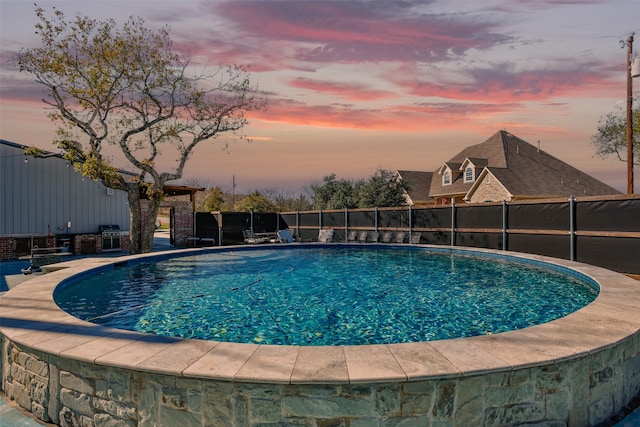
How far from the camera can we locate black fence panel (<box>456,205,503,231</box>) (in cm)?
1304

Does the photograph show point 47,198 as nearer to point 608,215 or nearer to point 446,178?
point 608,215

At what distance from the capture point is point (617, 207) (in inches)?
374

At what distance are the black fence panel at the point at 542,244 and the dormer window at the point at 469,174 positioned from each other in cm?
1584

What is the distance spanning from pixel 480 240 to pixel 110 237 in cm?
1636

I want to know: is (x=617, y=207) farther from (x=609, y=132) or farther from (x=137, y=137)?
(x=609, y=132)

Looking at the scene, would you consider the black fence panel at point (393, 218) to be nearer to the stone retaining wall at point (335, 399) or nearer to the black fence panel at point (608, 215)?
the black fence panel at point (608, 215)

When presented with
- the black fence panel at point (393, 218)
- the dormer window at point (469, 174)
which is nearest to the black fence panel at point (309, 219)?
the black fence panel at point (393, 218)

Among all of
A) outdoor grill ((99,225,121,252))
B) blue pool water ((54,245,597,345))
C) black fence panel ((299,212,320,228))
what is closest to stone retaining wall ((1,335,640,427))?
blue pool water ((54,245,597,345))

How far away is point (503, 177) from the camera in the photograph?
24.5 meters

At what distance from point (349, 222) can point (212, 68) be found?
975 cm

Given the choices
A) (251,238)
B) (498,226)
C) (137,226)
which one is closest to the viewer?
(498,226)

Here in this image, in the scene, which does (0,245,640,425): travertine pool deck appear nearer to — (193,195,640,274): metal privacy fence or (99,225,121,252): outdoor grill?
(193,195,640,274): metal privacy fence

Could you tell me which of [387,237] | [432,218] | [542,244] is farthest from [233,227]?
[542,244]

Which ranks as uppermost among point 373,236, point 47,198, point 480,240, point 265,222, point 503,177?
point 503,177
